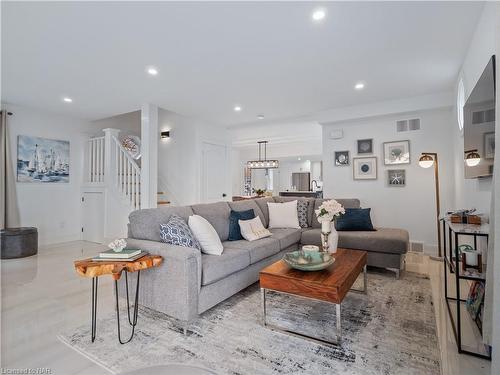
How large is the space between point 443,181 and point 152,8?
4.79 m

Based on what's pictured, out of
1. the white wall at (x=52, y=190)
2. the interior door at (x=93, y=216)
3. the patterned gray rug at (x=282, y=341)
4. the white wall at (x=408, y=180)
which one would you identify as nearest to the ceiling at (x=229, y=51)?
the white wall at (x=52, y=190)

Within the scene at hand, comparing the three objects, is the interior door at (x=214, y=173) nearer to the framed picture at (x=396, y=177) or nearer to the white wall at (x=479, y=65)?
the framed picture at (x=396, y=177)

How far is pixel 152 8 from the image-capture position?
213cm

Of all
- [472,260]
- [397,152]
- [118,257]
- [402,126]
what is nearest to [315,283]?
[472,260]

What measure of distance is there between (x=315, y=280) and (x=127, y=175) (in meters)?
4.53

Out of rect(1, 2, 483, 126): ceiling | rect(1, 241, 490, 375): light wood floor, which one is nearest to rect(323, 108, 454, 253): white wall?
rect(1, 2, 483, 126): ceiling

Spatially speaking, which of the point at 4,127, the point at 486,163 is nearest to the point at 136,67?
the point at 4,127

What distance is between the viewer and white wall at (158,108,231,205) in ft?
18.5

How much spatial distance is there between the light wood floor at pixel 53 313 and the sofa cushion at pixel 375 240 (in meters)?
0.51

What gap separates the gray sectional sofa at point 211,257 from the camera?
1975 millimetres

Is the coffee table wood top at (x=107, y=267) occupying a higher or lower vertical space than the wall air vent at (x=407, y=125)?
lower

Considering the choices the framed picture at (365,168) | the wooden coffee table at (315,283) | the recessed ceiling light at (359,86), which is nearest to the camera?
the wooden coffee table at (315,283)

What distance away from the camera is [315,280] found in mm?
1907

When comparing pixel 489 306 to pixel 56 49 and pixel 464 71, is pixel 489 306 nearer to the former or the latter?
pixel 464 71
